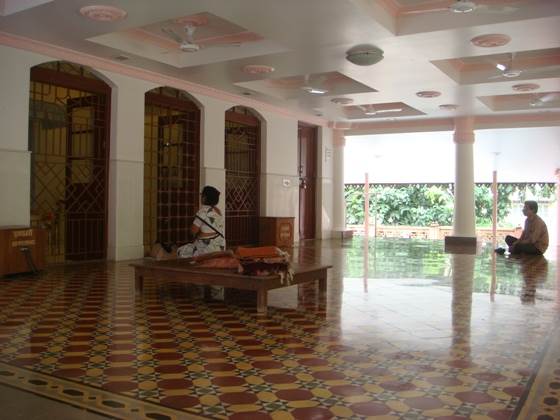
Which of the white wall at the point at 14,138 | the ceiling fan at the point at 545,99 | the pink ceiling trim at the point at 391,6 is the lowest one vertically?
the white wall at the point at 14,138

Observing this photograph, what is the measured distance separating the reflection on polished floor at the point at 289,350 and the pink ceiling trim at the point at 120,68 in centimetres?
337

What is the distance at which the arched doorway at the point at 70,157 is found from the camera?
8664mm

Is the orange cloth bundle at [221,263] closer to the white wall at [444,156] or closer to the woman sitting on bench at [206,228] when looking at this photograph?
the woman sitting on bench at [206,228]

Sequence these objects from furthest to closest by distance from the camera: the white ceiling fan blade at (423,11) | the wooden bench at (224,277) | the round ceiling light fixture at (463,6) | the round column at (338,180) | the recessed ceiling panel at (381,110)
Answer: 1. the round column at (338,180)
2. the recessed ceiling panel at (381,110)
3. the white ceiling fan blade at (423,11)
4. the round ceiling light fixture at (463,6)
5. the wooden bench at (224,277)

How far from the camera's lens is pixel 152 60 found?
30.1 ft

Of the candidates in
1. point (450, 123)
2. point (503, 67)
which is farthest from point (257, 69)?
point (450, 123)

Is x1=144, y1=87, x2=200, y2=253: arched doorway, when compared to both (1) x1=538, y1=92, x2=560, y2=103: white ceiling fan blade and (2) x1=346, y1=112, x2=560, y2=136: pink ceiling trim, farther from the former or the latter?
(1) x1=538, y1=92, x2=560, y2=103: white ceiling fan blade

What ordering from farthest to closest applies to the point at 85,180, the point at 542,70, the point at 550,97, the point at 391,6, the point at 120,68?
1. the point at 550,97
2. the point at 542,70
3. the point at 120,68
4. the point at 85,180
5. the point at 391,6

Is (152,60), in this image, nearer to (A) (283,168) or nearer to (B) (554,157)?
(A) (283,168)

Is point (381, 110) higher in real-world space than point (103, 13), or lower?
Result: higher

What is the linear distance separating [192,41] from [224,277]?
4.34m

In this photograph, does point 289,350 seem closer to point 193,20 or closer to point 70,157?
→ point 193,20

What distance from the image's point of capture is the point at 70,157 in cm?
899

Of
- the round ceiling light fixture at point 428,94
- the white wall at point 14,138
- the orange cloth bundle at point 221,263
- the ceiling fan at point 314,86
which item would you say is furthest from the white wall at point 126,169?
the round ceiling light fixture at point 428,94
